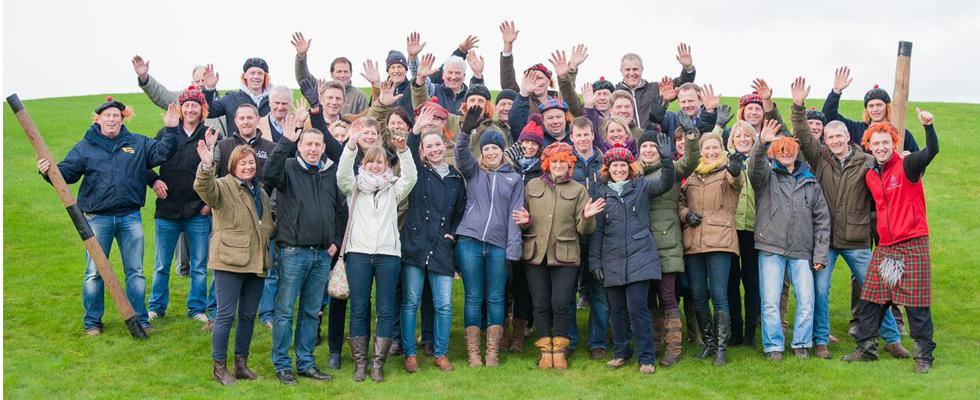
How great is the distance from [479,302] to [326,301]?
259 cm

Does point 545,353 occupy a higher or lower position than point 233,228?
lower

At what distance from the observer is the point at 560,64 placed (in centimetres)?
1116

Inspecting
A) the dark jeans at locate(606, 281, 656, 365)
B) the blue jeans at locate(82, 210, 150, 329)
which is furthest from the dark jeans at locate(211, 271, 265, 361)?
the dark jeans at locate(606, 281, 656, 365)

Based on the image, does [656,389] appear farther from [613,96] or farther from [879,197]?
[613,96]

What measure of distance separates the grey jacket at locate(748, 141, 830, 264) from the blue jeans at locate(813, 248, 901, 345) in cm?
31

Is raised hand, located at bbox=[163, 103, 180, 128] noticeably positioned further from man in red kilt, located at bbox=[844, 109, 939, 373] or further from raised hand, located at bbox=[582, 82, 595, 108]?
man in red kilt, located at bbox=[844, 109, 939, 373]

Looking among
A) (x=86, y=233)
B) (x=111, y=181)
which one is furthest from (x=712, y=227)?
(x=86, y=233)

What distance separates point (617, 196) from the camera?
9523 mm

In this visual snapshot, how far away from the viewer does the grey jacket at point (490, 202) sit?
374 inches

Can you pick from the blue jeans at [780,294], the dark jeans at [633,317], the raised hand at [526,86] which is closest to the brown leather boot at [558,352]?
the dark jeans at [633,317]

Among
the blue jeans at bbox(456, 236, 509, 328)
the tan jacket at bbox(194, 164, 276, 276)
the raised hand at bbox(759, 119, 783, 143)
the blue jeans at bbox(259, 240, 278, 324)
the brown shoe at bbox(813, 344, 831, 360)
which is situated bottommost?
the brown shoe at bbox(813, 344, 831, 360)

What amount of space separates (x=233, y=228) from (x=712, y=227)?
4.62 m

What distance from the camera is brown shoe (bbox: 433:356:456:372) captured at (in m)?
9.59

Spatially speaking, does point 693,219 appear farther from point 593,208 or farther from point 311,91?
point 311,91
